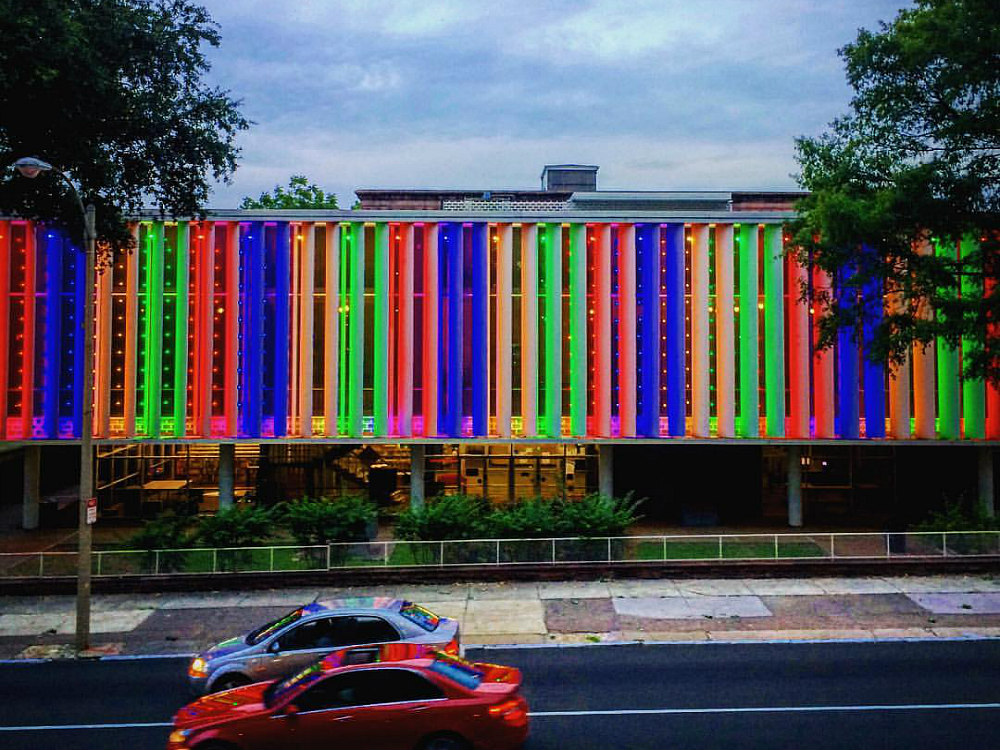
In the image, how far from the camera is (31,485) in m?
29.6

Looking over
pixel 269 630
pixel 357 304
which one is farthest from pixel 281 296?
pixel 269 630

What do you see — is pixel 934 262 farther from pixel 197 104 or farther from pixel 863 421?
pixel 197 104

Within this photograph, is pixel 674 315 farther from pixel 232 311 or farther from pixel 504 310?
pixel 232 311

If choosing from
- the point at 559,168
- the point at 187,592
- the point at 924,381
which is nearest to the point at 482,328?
the point at 187,592

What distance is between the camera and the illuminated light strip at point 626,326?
94.0ft

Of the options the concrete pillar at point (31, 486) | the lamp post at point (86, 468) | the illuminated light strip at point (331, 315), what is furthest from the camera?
the concrete pillar at point (31, 486)

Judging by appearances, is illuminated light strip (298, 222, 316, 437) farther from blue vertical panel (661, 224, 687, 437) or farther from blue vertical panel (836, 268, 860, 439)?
blue vertical panel (836, 268, 860, 439)

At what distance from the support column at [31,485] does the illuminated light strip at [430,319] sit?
1355cm

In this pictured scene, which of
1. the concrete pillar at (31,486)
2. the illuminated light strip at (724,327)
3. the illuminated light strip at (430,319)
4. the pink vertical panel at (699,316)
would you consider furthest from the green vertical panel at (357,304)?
the illuminated light strip at (724,327)

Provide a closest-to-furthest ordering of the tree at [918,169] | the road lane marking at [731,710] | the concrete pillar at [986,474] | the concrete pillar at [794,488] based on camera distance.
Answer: the road lane marking at [731,710] < the tree at [918,169] < the concrete pillar at [986,474] < the concrete pillar at [794,488]

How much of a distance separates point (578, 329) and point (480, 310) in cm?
336

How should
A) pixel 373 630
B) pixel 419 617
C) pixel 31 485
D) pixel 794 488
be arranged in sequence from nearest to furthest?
1. pixel 373 630
2. pixel 419 617
3. pixel 31 485
4. pixel 794 488

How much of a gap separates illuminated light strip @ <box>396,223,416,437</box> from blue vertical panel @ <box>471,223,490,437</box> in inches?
82.0

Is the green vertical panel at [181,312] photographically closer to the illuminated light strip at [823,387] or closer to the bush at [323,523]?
the bush at [323,523]
